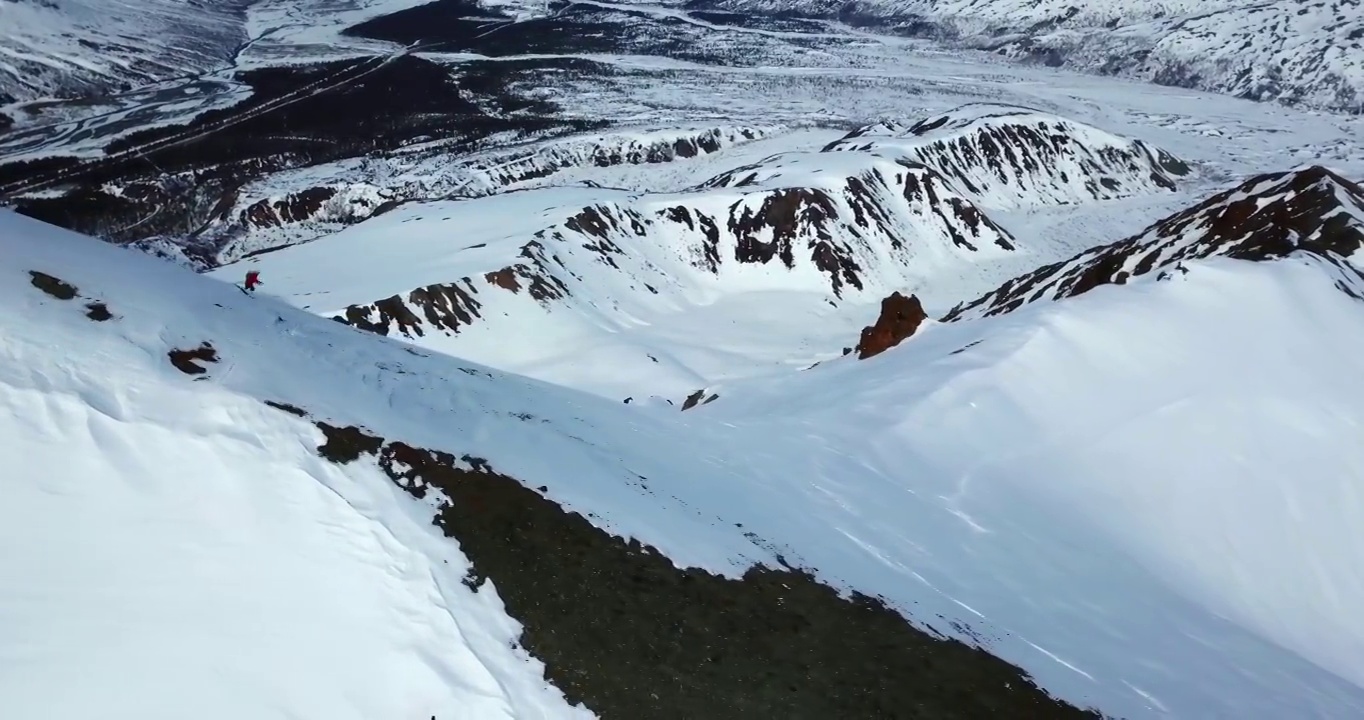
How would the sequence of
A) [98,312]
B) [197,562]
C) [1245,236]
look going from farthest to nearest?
1. [1245,236]
2. [98,312]
3. [197,562]

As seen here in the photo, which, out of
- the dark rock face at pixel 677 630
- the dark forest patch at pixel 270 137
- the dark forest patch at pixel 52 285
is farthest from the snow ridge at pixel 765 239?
the dark forest patch at pixel 270 137

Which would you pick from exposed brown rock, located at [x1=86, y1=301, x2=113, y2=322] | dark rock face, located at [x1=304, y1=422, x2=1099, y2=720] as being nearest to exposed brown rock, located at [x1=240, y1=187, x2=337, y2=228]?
exposed brown rock, located at [x1=86, y1=301, x2=113, y2=322]

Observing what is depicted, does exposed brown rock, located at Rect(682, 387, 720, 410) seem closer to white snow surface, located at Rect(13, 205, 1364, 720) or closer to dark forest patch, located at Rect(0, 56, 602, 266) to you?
white snow surface, located at Rect(13, 205, 1364, 720)

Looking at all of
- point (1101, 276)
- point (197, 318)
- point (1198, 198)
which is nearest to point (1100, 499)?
point (1101, 276)

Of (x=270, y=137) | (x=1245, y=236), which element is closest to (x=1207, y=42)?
(x=1245, y=236)

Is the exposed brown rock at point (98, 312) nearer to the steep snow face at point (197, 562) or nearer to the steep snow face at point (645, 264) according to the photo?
the steep snow face at point (197, 562)

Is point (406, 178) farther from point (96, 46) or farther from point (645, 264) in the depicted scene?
point (96, 46)

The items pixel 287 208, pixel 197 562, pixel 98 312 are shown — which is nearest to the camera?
pixel 197 562
